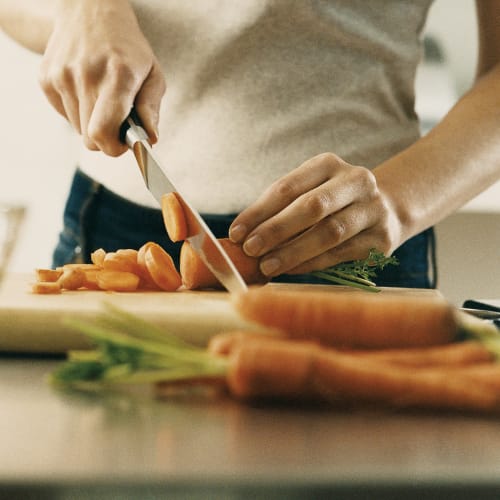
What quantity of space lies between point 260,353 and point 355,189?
679 mm

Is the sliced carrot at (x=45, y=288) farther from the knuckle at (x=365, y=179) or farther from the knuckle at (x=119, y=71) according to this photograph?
the knuckle at (x=365, y=179)

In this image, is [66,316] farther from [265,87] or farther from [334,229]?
[265,87]

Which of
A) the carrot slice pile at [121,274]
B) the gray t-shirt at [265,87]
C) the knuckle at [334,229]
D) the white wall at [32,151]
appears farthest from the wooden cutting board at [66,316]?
the white wall at [32,151]

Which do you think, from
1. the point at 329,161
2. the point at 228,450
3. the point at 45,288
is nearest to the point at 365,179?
the point at 329,161

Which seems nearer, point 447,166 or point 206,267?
point 206,267

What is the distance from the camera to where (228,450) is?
503mm

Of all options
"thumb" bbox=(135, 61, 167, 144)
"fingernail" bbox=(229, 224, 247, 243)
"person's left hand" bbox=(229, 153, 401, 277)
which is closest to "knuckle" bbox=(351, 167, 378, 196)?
"person's left hand" bbox=(229, 153, 401, 277)

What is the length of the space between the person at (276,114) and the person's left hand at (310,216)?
Result: 0.47 feet

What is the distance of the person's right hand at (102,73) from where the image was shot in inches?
48.1

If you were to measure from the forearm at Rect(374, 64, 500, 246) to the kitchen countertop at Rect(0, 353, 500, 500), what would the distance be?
32.0 inches

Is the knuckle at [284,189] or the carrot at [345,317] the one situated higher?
the knuckle at [284,189]

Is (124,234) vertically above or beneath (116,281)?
above

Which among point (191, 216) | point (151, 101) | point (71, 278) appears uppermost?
point (151, 101)

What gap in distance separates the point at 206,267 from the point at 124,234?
1.42 feet
